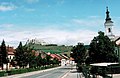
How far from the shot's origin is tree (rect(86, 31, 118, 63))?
63.5m

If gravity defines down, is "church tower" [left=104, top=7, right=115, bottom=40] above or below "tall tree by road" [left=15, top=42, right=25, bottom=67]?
above

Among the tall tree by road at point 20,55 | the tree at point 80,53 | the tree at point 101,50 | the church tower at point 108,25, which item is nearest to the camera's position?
the tree at point 101,50

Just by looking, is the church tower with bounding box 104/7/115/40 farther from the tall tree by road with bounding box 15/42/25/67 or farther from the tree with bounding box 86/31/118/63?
the tall tree by road with bounding box 15/42/25/67

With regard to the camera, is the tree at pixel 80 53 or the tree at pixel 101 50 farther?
the tree at pixel 80 53

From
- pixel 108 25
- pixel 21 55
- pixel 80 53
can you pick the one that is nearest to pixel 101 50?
pixel 21 55

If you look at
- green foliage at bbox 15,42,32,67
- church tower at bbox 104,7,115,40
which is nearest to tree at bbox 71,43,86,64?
church tower at bbox 104,7,115,40

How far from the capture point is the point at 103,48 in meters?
63.8

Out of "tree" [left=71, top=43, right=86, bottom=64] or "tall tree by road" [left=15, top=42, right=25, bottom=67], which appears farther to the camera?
"tree" [left=71, top=43, right=86, bottom=64]

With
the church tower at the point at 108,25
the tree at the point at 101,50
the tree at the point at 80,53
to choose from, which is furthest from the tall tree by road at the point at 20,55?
the church tower at the point at 108,25

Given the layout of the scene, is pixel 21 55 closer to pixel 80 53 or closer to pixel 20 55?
pixel 20 55

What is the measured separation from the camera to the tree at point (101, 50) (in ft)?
208

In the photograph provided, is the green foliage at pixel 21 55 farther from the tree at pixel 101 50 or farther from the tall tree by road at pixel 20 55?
the tree at pixel 101 50

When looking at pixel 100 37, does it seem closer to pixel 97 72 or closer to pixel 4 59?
pixel 4 59

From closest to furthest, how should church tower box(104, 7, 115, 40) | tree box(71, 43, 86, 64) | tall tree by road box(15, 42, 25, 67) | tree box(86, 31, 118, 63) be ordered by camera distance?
tree box(86, 31, 118, 63) → tall tree by road box(15, 42, 25, 67) → tree box(71, 43, 86, 64) → church tower box(104, 7, 115, 40)
